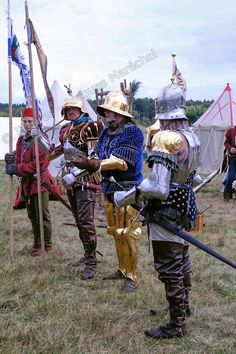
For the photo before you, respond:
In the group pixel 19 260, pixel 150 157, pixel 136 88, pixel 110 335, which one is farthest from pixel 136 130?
pixel 136 88

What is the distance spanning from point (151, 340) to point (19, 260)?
225 cm

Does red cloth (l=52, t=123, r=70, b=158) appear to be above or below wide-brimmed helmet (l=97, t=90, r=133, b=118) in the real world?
below

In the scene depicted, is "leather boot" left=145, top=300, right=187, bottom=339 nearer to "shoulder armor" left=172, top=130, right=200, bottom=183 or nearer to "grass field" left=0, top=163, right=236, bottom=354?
"grass field" left=0, top=163, right=236, bottom=354

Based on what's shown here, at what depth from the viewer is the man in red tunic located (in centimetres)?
522

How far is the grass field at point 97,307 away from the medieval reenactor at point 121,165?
32 centimetres

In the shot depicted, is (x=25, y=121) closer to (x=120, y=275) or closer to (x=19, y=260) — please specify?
(x=19, y=260)

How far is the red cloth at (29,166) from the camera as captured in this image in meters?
5.21

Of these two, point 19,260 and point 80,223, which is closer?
point 80,223

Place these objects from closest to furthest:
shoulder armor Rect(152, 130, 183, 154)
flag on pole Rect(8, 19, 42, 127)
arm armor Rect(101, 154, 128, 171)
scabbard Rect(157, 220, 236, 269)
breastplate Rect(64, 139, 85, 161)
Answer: shoulder armor Rect(152, 130, 183, 154)
scabbard Rect(157, 220, 236, 269)
arm armor Rect(101, 154, 128, 171)
breastplate Rect(64, 139, 85, 161)
flag on pole Rect(8, 19, 42, 127)

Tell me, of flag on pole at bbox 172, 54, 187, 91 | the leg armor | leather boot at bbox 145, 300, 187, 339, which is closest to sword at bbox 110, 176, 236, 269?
leather boot at bbox 145, 300, 187, 339

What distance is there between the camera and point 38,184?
5.10m

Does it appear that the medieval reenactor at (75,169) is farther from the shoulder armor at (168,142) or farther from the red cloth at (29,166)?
the shoulder armor at (168,142)

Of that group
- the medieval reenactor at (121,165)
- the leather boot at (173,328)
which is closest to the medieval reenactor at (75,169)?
the medieval reenactor at (121,165)

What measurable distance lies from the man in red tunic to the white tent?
334 inches
